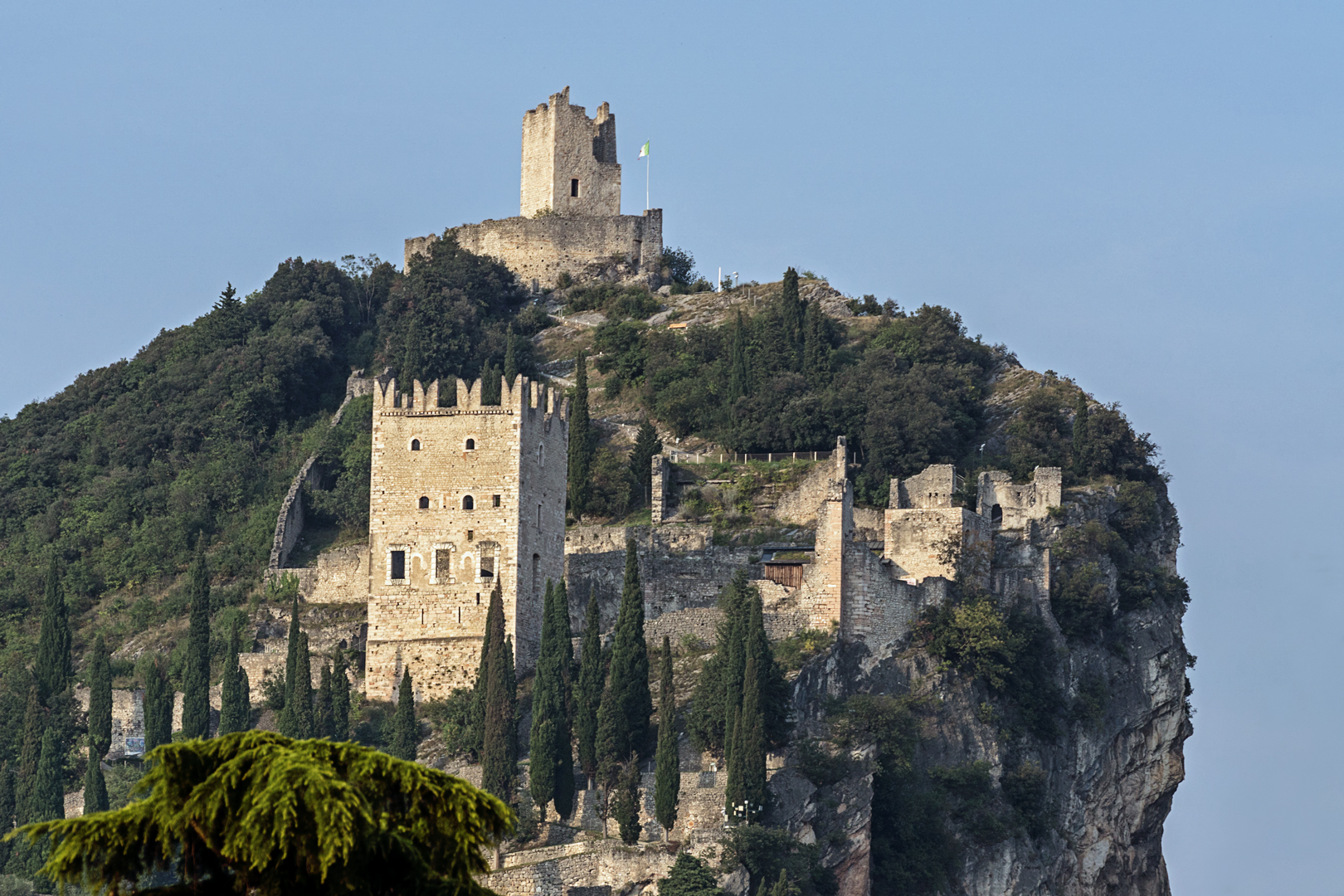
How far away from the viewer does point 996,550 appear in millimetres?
56188

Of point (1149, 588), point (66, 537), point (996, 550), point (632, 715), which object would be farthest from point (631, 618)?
point (66, 537)

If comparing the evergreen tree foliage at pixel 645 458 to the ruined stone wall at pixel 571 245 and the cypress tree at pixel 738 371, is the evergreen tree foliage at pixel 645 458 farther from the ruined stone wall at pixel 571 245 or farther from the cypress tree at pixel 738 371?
the ruined stone wall at pixel 571 245

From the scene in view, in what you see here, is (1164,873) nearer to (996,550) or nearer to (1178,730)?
(1178,730)

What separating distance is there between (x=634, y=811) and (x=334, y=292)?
3448cm

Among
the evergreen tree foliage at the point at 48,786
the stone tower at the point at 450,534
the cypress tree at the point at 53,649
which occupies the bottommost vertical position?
the evergreen tree foliage at the point at 48,786

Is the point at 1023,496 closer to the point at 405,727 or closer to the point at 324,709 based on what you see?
the point at 405,727

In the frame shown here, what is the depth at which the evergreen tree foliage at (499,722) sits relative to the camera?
150ft

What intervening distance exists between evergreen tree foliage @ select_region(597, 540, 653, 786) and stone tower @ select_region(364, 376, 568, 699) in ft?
12.3

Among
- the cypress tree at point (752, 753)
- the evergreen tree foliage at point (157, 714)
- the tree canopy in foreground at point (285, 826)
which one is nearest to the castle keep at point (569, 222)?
the evergreen tree foliage at point (157, 714)

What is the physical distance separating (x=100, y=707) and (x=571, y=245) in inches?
1223

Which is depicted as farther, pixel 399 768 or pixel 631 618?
pixel 631 618

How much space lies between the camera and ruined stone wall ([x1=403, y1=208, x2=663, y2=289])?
3068 inches

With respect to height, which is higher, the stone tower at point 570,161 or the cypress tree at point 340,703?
the stone tower at point 570,161

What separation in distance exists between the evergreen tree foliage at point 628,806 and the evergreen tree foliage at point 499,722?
229 centimetres
